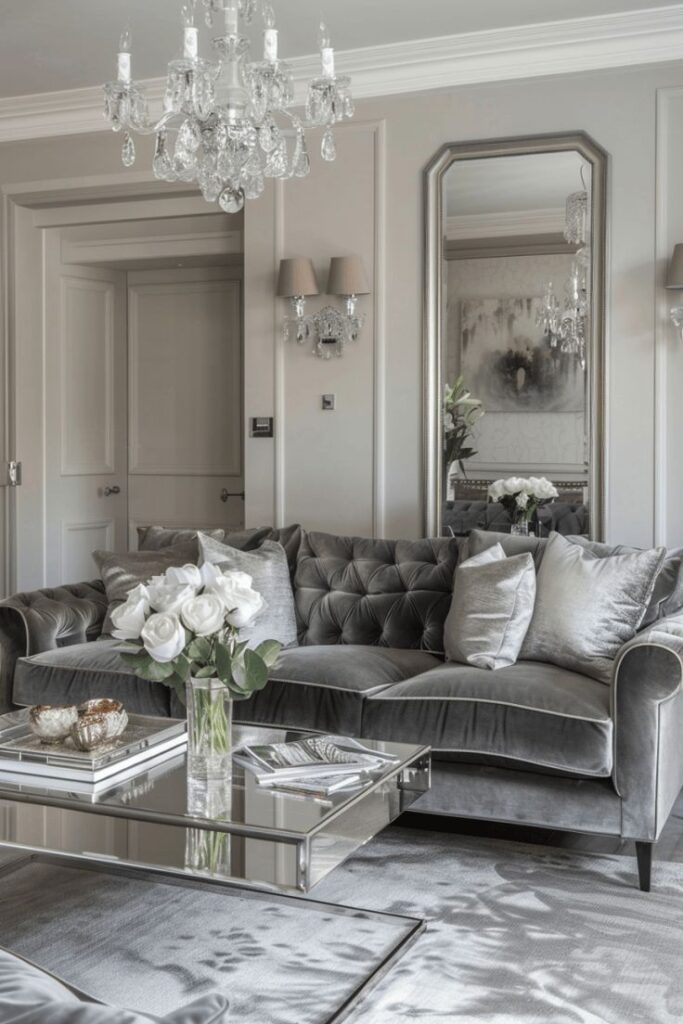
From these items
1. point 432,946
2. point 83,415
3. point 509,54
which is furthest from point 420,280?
point 432,946

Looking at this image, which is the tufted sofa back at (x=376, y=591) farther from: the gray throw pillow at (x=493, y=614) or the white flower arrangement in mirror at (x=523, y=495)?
the white flower arrangement in mirror at (x=523, y=495)

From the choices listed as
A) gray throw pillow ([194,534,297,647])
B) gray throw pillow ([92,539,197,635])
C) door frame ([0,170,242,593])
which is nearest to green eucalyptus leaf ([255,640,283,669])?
gray throw pillow ([194,534,297,647])

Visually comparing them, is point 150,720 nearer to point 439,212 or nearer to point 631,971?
point 631,971

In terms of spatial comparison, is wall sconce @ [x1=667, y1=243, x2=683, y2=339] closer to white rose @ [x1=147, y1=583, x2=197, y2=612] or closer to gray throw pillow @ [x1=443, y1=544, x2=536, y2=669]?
gray throw pillow @ [x1=443, y1=544, x2=536, y2=669]

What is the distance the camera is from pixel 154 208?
18.8 feet

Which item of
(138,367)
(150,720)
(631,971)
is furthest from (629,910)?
(138,367)

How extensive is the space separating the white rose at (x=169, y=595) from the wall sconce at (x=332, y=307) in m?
2.87

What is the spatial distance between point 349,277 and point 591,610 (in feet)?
7.04

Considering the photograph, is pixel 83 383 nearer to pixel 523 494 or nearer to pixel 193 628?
pixel 523 494

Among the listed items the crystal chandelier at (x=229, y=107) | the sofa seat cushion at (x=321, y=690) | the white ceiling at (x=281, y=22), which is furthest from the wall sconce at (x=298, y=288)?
the sofa seat cushion at (x=321, y=690)

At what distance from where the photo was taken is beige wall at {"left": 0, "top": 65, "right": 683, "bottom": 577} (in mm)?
4605

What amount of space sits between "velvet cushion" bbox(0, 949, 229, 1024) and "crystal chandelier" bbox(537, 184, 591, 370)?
13.4 ft

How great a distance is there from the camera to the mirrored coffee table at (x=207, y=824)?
7.22 feet

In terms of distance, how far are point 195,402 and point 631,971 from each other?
14.9ft
